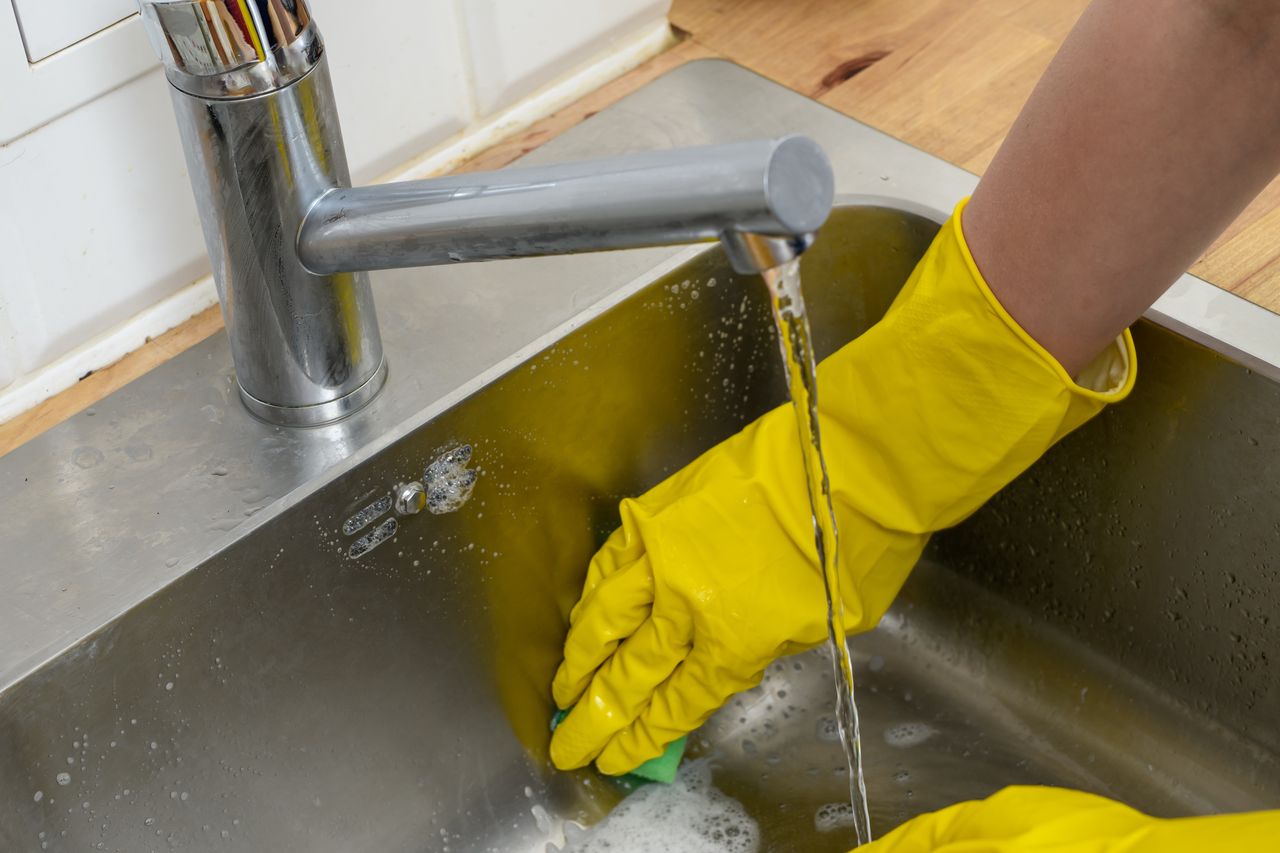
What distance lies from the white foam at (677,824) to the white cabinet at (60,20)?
50 cm

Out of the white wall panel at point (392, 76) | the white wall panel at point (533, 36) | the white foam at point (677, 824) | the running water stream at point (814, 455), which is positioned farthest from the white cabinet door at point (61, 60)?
the white foam at point (677, 824)

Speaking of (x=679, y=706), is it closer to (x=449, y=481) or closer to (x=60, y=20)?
(x=449, y=481)

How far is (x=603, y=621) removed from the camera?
76 centimetres

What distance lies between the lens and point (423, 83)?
81 centimetres

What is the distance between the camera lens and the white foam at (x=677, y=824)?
2.63 feet

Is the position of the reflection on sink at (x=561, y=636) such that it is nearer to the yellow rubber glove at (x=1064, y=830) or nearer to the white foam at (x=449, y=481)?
the white foam at (x=449, y=481)

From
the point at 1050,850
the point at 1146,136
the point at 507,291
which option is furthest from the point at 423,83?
the point at 1050,850

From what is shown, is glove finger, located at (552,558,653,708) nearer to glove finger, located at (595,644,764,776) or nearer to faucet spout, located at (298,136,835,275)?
glove finger, located at (595,644,764,776)

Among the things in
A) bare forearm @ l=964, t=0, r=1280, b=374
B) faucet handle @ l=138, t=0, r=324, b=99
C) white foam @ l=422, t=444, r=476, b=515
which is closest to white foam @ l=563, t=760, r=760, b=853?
white foam @ l=422, t=444, r=476, b=515

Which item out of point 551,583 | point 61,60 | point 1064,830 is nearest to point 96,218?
point 61,60

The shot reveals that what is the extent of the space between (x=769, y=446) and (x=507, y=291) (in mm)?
165

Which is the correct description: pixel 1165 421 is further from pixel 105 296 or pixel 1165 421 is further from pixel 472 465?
pixel 105 296

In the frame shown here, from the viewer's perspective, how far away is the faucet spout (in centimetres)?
44

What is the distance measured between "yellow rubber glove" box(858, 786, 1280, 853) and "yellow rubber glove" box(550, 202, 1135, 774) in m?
0.13
